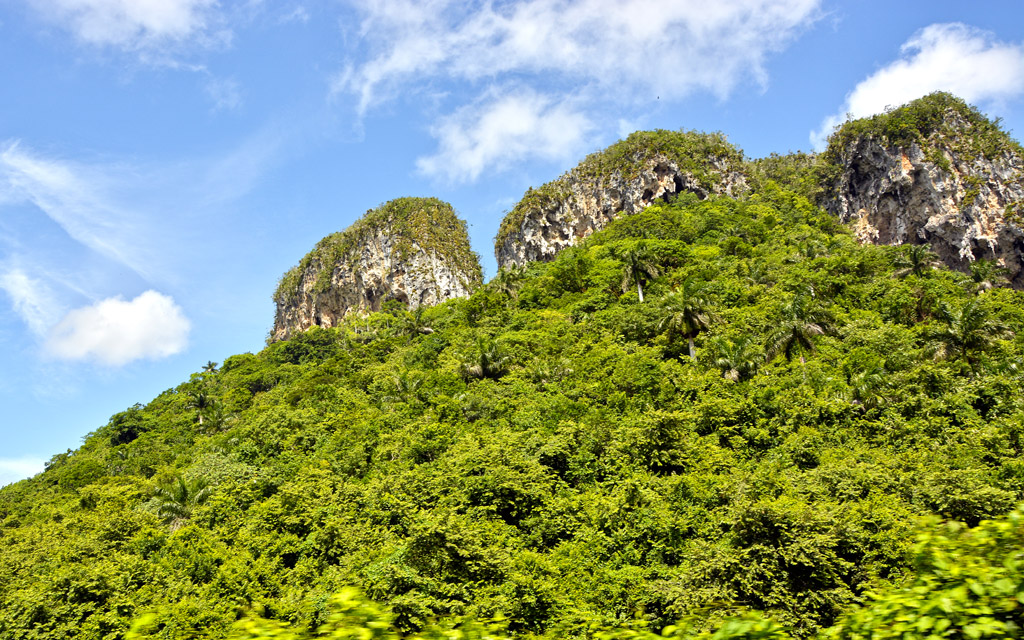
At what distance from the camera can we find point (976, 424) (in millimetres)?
28469

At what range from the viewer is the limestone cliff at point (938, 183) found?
63.4 meters

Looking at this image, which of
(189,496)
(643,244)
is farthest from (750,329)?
(189,496)

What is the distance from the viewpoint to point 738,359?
38.3 metres

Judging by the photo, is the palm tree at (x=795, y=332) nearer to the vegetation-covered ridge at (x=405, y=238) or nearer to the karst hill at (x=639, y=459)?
the karst hill at (x=639, y=459)

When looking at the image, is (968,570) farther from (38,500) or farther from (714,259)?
(38,500)

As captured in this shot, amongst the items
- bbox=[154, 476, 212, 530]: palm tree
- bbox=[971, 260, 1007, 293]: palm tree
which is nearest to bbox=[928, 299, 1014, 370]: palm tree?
bbox=[971, 260, 1007, 293]: palm tree

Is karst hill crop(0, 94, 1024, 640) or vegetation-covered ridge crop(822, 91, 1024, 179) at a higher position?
vegetation-covered ridge crop(822, 91, 1024, 179)

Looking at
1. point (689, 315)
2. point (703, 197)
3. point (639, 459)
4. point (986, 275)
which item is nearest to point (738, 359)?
point (689, 315)

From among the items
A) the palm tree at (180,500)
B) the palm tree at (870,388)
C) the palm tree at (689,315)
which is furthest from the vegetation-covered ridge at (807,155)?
the palm tree at (180,500)

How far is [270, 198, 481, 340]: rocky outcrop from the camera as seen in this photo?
4183 inches

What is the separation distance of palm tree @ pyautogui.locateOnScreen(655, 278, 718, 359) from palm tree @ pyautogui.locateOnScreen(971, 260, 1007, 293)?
2720cm

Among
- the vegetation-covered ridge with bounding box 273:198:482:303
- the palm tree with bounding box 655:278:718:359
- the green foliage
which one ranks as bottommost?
the palm tree with bounding box 655:278:718:359

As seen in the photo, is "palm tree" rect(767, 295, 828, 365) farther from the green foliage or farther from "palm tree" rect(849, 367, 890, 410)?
the green foliage

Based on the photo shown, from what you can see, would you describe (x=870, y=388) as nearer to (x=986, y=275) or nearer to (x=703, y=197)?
(x=986, y=275)
